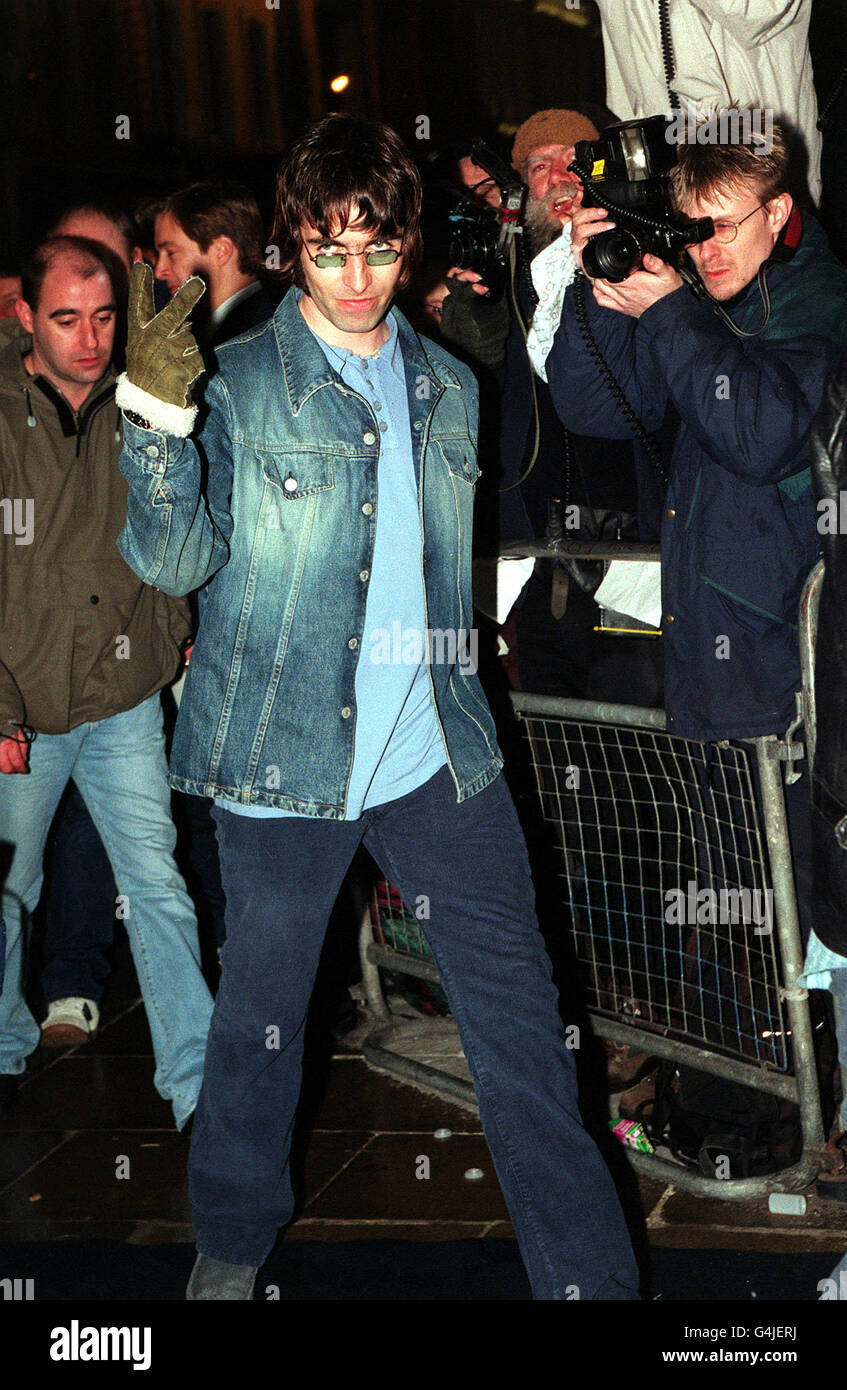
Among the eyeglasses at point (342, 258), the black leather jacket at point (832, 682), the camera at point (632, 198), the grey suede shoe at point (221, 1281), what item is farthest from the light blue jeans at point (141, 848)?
the black leather jacket at point (832, 682)

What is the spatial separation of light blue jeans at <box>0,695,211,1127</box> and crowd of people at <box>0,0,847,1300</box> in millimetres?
10

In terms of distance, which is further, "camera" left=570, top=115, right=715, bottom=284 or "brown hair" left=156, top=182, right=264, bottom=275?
"brown hair" left=156, top=182, right=264, bottom=275

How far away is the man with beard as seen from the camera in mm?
4113

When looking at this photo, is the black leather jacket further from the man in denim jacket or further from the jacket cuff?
the jacket cuff

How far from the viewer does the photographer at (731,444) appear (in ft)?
10.8

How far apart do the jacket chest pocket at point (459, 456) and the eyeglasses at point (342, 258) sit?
38 cm

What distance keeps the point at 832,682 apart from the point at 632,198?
1599 millimetres

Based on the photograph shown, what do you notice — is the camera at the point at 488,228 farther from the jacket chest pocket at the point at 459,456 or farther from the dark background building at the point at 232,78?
the dark background building at the point at 232,78

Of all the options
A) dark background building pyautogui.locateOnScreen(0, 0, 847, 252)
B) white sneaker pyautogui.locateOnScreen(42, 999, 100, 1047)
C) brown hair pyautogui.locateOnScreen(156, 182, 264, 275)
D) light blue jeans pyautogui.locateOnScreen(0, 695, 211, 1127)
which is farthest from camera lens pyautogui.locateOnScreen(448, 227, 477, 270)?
dark background building pyautogui.locateOnScreen(0, 0, 847, 252)

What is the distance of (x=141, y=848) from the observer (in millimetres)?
4086

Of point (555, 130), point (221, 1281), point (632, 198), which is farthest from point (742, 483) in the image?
point (221, 1281)

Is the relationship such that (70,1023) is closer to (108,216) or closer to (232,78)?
(108,216)


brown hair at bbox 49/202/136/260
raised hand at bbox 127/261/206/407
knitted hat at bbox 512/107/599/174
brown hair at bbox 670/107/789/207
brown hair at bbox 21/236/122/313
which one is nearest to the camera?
raised hand at bbox 127/261/206/407

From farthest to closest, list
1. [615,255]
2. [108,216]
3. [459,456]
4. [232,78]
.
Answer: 1. [232,78]
2. [108,216]
3. [615,255]
4. [459,456]
